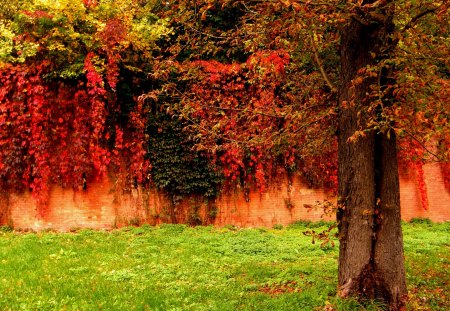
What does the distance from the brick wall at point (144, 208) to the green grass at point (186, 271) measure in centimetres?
68

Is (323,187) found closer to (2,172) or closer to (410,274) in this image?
(410,274)

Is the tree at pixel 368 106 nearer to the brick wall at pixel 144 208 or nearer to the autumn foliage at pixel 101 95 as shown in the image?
the autumn foliage at pixel 101 95

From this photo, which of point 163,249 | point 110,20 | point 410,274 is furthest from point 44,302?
point 110,20

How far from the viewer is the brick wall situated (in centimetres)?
1028

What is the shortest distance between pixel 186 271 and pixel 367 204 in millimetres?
3163

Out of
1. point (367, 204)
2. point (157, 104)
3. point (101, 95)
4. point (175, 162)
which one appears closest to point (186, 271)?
point (367, 204)

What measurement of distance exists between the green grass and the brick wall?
2.21 feet

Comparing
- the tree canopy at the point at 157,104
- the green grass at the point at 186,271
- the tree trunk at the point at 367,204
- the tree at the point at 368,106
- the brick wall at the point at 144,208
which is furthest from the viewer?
the brick wall at the point at 144,208

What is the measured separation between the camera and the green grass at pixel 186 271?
15.8 ft

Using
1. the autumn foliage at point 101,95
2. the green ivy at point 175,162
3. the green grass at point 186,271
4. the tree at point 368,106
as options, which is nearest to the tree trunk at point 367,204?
the tree at point 368,106

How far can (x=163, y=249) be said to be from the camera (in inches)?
318

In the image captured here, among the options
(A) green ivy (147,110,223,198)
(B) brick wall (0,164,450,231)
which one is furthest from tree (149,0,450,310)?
(B) brick wall (0,164,450,231)

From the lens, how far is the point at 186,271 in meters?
6.36

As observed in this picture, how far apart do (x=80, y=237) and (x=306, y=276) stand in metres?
5.45
